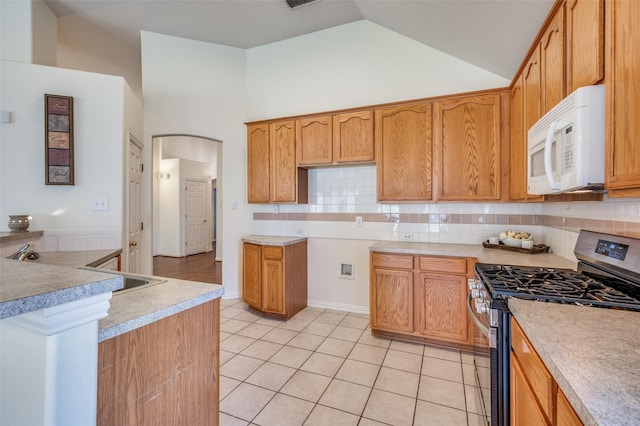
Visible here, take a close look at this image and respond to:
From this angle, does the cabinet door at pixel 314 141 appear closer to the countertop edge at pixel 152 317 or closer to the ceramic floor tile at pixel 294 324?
the ceramic floor tile at pixel 294 324

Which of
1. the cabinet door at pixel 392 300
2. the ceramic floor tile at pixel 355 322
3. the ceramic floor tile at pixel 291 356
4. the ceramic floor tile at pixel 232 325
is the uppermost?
the cabinet door at pixel 392 300

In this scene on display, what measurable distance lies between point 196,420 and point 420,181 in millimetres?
2530

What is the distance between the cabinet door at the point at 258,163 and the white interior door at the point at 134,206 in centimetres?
126

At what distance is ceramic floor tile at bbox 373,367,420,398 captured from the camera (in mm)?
2048

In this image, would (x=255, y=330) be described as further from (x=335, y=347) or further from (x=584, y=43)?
(x=584, y=43)

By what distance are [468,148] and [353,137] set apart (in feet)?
3.74

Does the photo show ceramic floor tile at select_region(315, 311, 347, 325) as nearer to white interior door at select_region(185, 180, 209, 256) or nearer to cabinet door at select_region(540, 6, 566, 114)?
cabinet door at select_region(540, 6, 566, 114)

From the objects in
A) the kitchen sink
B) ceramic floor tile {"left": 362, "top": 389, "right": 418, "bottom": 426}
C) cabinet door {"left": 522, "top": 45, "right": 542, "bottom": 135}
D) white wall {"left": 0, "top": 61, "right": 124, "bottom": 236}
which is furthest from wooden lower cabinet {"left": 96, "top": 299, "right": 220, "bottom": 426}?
cabinet door {"left": 522, "top": 45, "right": 542, "bottom": 135}

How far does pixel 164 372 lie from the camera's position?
3.43 ft

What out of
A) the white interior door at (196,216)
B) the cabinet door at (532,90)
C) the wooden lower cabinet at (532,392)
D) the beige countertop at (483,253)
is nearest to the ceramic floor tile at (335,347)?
the beige countertop at (483,253)

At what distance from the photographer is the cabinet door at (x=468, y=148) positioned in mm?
2643

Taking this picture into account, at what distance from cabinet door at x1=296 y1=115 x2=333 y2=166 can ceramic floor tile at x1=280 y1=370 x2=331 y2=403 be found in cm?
211

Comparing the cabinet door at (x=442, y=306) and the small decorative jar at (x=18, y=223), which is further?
the cabinet door at (x=442, y=306)

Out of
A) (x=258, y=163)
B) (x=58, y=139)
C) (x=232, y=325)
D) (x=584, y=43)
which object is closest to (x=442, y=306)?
(x=584, y=43)
